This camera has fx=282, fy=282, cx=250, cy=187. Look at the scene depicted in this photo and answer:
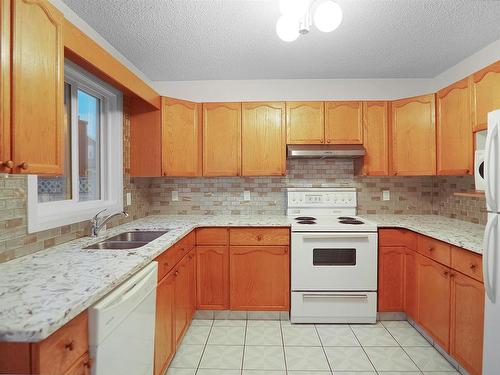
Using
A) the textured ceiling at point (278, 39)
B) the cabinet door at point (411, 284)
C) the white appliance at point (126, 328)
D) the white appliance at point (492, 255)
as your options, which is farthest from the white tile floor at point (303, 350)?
the textured ceiling at point (278, 39)

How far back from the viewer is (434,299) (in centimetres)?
207

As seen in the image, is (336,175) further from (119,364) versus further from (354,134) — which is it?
(119,364)

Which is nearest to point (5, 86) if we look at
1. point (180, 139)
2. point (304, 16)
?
point (304, 16)

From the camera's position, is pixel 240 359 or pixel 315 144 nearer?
pixel 240 359

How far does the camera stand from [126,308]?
1.16 metres

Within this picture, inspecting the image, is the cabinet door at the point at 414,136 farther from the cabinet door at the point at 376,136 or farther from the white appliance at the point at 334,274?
the white appliance at the point at 334,274

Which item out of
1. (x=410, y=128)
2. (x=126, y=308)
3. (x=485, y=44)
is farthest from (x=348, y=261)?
(x=485, y=44)

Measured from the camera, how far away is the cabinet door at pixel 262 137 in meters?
2.83

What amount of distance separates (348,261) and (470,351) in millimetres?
975

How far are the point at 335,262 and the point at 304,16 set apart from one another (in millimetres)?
1914

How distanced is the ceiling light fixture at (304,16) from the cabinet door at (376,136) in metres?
1.56

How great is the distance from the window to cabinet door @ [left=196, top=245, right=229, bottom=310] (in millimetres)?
890

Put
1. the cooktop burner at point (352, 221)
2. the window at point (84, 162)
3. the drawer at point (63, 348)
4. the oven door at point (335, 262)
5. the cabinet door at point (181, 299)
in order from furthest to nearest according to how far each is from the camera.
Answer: the cooktop burner at point (352, 221)
the oven door at point (335, 262)
the cabinet door at point (181, 299)
the window at point (84, 162)
the drawer at point (63, 348)

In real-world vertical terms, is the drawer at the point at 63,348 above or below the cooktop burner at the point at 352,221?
below
